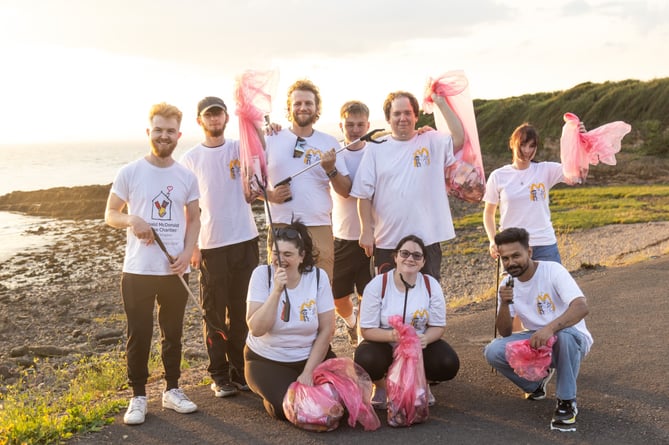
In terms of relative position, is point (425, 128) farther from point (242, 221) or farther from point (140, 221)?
point (140, 221)

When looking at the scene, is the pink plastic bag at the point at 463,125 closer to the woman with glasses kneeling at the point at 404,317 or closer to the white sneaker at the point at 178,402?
the woman with glasses kneeling at the point at 404,317

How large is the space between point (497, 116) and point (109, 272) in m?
34.5

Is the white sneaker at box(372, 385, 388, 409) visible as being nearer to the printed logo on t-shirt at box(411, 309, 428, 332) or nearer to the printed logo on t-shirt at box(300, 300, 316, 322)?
the printed logo on t-shirt at box(411, 309, 428, 332)

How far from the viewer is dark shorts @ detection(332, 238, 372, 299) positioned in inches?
250

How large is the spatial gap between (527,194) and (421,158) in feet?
4.44

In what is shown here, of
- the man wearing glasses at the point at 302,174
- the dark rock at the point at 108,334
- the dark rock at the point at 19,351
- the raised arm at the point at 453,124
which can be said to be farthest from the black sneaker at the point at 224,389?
the dark rock at the point at 108,334

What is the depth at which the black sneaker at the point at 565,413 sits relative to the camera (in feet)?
14.9

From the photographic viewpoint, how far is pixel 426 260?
5477mm

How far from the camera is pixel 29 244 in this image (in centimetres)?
2553

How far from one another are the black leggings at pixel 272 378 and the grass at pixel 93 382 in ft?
3.72

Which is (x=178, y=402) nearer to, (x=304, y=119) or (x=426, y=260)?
(x=426, y=260)

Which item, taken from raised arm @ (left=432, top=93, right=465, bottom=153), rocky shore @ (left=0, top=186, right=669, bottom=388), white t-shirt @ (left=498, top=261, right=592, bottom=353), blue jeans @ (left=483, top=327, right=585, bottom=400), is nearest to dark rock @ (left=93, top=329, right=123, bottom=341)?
rocky shore @ (left=0, top=186, right=669, bottom=388)

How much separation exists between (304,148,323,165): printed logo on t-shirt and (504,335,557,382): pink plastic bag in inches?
84.8

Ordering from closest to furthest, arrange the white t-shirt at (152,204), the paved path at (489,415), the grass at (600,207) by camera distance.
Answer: the paved path at (489,415), the white t-shirt at (152,204), the grass at (600,207)
